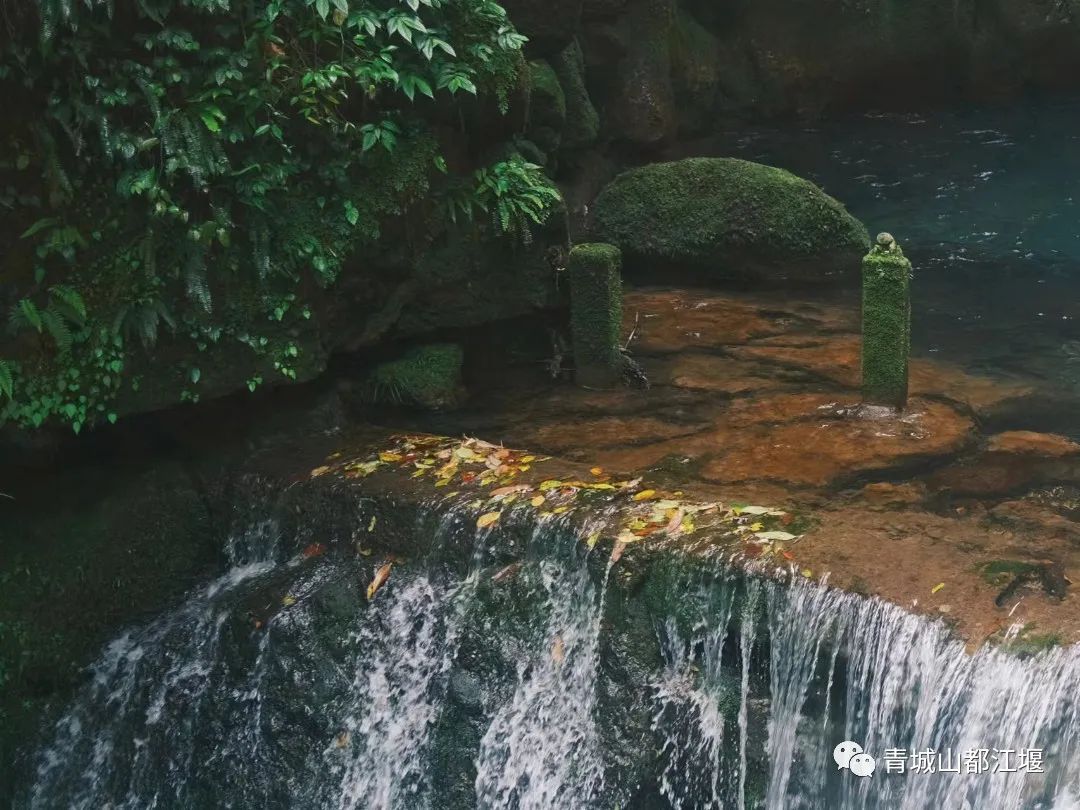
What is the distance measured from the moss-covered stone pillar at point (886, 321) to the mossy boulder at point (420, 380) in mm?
3150

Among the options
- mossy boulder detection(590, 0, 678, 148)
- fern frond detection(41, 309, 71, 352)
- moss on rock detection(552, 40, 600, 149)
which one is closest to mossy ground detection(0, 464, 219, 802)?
fern frond detection(41, 309, 71, 352)

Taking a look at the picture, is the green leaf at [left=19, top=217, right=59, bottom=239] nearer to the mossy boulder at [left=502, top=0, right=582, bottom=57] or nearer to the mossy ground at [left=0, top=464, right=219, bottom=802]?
the mossy ground at [left=0, top=464, right=219, bottom=802]

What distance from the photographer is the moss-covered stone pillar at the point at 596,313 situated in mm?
8727

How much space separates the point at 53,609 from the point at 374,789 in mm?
2396

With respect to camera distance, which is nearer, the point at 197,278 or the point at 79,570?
the point at 197,278

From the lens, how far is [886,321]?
792 centimetres

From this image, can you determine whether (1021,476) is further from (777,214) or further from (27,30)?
(27,30)

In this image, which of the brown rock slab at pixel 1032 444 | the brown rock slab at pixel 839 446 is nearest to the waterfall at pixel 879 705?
the brown rock slab at pixel 839 446

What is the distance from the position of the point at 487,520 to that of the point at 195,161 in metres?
2.75

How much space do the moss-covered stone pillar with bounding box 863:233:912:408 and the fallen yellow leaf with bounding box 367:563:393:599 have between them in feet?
12.3

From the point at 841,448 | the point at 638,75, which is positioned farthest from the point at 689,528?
the point at 638,75

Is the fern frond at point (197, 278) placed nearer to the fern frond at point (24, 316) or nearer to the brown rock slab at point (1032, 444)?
the fern frond at point (24, 316)

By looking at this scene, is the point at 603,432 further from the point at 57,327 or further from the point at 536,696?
the point at 57,327

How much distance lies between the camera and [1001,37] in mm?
20062
